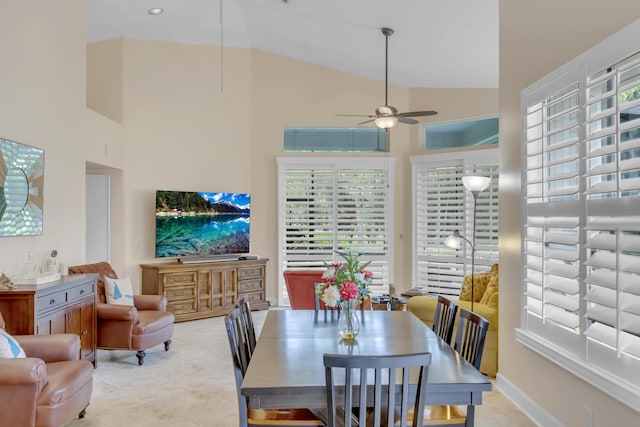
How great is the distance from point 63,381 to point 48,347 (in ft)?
1.36

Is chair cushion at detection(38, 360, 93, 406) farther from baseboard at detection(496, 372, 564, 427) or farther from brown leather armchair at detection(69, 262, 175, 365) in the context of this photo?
baseboard at detection(496, 372, 564, 427)

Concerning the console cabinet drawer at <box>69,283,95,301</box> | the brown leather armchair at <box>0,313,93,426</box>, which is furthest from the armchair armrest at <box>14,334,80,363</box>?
the console cabinet drawer at <box>69,283,95,301</box>

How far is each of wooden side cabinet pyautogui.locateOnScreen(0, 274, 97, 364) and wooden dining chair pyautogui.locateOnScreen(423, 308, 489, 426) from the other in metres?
2.90

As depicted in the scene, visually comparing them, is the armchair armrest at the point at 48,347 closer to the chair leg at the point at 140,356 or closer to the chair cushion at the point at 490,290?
the chair leg at the point at 140,356

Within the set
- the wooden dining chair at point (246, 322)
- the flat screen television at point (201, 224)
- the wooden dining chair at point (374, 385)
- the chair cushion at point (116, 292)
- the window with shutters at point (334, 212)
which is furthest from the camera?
the window with shutters at point (334, 212)

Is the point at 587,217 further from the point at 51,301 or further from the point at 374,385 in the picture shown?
the point at 51,301

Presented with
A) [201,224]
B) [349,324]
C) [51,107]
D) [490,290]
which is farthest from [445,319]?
[201,224]

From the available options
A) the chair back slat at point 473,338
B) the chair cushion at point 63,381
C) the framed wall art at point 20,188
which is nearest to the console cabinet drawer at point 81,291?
the framed wall art at point 20,188

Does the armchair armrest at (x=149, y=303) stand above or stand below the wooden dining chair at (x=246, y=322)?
below

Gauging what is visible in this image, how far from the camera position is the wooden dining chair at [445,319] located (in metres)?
2.89

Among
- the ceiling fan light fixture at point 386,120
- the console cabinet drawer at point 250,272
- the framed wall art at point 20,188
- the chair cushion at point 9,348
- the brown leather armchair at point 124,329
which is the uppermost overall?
the ceiling fan light fixture at point 386,120

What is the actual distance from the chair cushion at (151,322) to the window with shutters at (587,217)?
349 cm

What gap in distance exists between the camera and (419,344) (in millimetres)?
2605

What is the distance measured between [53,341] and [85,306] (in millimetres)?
1142
